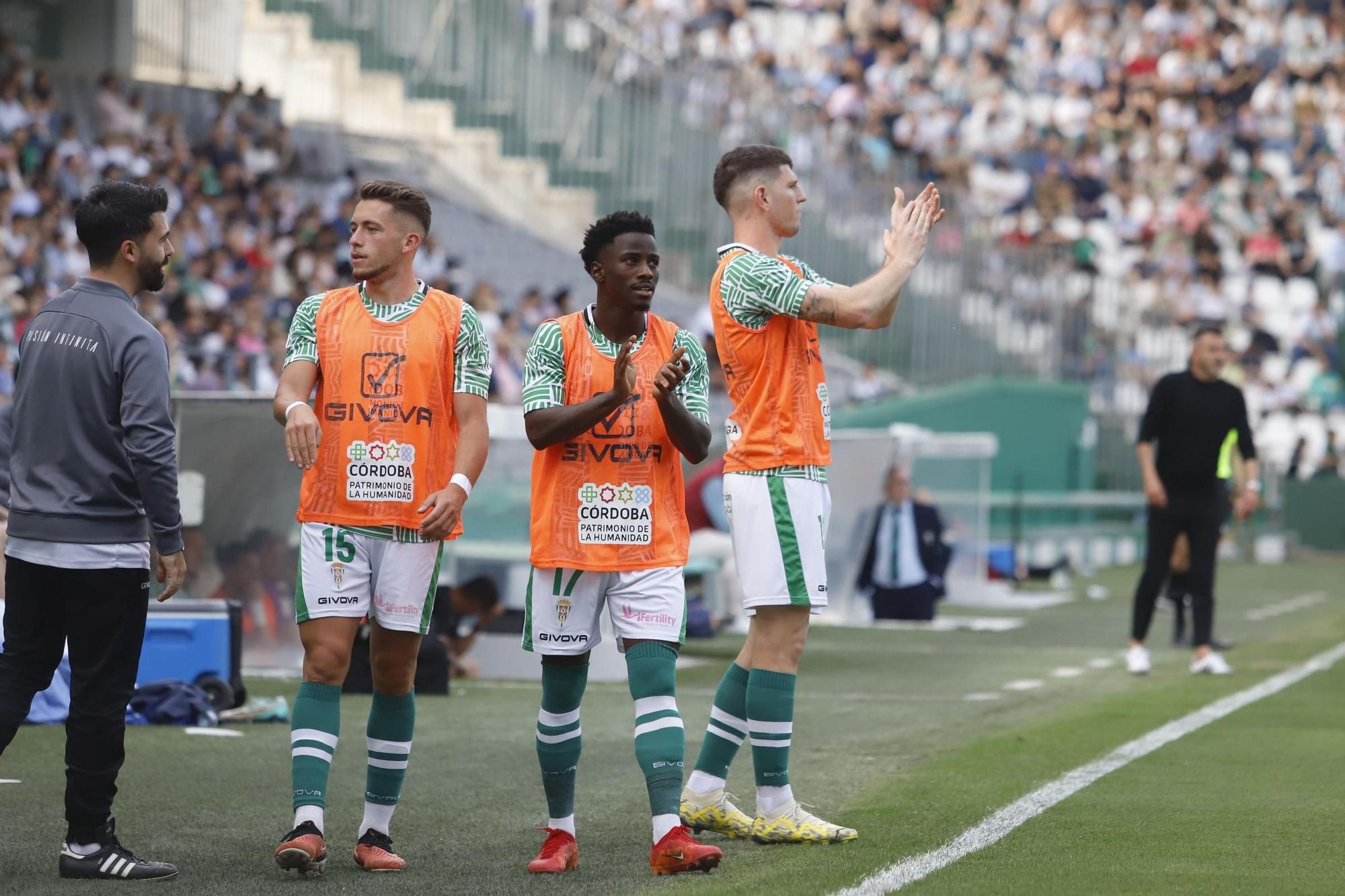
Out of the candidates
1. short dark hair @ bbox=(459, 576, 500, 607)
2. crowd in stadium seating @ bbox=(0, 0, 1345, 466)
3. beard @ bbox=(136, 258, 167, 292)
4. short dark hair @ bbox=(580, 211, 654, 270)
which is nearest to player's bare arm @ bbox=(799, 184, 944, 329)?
short dark hair @ bbox=(580, 211, 654, 270)

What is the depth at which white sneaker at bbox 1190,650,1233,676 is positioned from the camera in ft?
42.0

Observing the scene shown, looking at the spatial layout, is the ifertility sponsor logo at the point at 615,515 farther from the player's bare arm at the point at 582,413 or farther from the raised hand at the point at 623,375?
the raised hand at the point at 623,375

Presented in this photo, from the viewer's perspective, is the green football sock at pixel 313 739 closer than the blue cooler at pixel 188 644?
Yes

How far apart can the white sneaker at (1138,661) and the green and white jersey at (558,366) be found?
7399 mm

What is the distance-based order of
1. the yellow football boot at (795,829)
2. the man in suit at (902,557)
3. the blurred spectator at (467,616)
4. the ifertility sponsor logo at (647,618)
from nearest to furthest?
the ifertility sponsor logo at (647,618)
the yellow football boot at (795,829)
the blurred spectator at (467,616)
the man in suit at (902,557)

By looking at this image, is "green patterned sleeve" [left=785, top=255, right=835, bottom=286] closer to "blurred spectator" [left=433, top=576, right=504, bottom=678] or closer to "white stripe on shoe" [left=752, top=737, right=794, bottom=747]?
"white stripe on shoe" [left=752, top=737, right=794, bottom=747]

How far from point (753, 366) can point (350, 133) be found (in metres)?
21.3

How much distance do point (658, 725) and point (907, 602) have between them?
12.1 meters

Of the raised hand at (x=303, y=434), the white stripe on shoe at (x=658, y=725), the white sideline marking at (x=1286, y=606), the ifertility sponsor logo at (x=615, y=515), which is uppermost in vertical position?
the raised hand at (x=303, y=434)

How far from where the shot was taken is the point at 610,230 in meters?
6.18

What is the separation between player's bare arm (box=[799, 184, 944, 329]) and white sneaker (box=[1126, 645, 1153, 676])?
7298mm

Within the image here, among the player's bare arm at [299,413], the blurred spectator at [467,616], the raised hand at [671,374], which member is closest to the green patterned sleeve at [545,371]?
the raised hand at [671,374]

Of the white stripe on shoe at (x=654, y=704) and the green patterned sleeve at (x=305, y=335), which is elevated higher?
the green patterned sleeve at (x=305, y=335)

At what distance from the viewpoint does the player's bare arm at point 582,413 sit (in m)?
5.93
